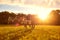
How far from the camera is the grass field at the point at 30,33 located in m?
3.45

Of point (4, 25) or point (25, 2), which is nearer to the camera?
point (4, 25)

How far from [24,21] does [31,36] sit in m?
0.43

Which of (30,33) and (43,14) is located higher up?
(43,14)

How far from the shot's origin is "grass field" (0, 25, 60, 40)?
345cm

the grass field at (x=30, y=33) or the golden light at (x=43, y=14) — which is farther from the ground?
the golden light at (x=43, y=14)

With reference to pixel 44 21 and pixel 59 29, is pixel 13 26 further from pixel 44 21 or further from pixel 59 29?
pixel 59 29

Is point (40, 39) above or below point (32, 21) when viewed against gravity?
below

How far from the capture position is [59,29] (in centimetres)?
359

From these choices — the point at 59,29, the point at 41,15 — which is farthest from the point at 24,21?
the point at 59,29

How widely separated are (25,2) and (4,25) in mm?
822

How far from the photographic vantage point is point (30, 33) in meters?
3.52

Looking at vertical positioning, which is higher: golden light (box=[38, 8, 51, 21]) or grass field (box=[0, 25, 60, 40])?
golden light (box=[38, 8, 51, 21])

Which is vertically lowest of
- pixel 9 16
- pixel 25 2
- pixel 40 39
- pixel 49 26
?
pixel 40 39

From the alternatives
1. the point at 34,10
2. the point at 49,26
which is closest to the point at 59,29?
the point at 49,26
